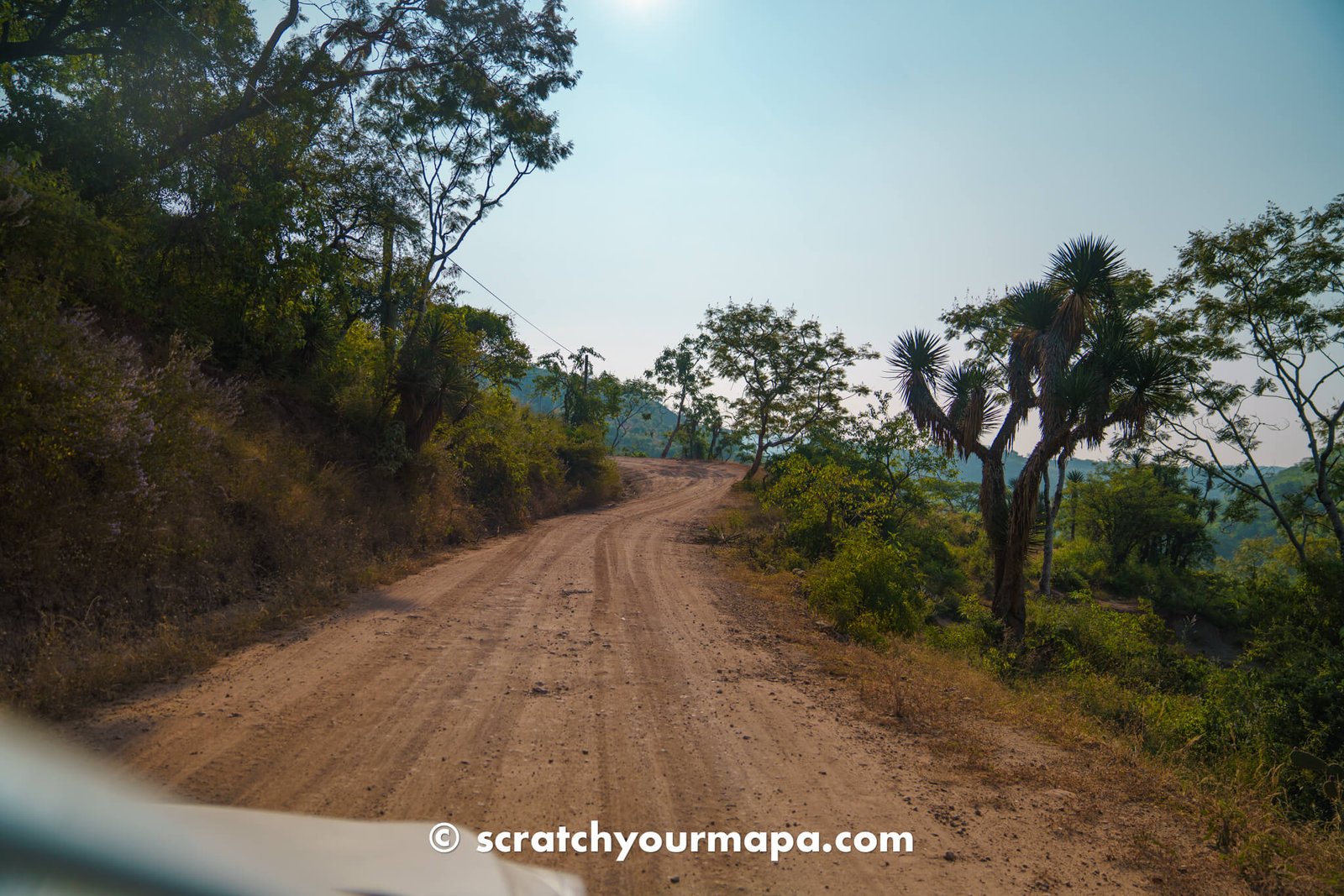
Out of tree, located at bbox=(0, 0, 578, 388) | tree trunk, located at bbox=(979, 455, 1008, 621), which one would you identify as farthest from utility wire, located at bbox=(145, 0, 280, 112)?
tree trunk, located at bbox=(979, 455, 1008, 621)

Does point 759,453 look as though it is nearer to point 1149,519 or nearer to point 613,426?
point 1149,519

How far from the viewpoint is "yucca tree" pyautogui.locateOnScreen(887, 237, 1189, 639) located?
11094 mm

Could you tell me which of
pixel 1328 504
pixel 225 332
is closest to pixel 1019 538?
pixel 1328 504

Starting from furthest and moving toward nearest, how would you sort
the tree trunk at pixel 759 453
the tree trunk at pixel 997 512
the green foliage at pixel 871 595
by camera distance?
the tree trunk at pixel 759 453 < the tree trunk at pixel 997 512 < the green foliage at pixel 871 595

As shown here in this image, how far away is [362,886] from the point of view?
1799mm

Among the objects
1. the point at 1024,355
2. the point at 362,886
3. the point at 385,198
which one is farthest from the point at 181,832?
the point at 385,198

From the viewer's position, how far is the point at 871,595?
10664 mm

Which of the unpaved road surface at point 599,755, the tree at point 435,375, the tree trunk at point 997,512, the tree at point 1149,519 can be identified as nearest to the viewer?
the unpaved road surface at point 599,755

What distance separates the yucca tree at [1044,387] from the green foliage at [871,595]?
2570mm

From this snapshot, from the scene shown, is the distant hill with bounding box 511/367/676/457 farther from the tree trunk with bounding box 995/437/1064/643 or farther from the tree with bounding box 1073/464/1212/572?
the tree with bounding box 1073/464/1212/572

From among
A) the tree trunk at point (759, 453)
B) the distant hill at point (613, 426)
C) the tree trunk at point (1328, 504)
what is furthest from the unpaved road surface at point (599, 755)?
the tree trunk at point (759, 453)

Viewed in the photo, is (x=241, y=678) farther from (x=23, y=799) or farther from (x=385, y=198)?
(x=385, y=198)

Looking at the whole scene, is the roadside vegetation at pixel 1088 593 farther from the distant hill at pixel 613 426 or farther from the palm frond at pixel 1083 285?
the distant hill at pixel 613 426

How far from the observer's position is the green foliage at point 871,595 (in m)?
10.1
